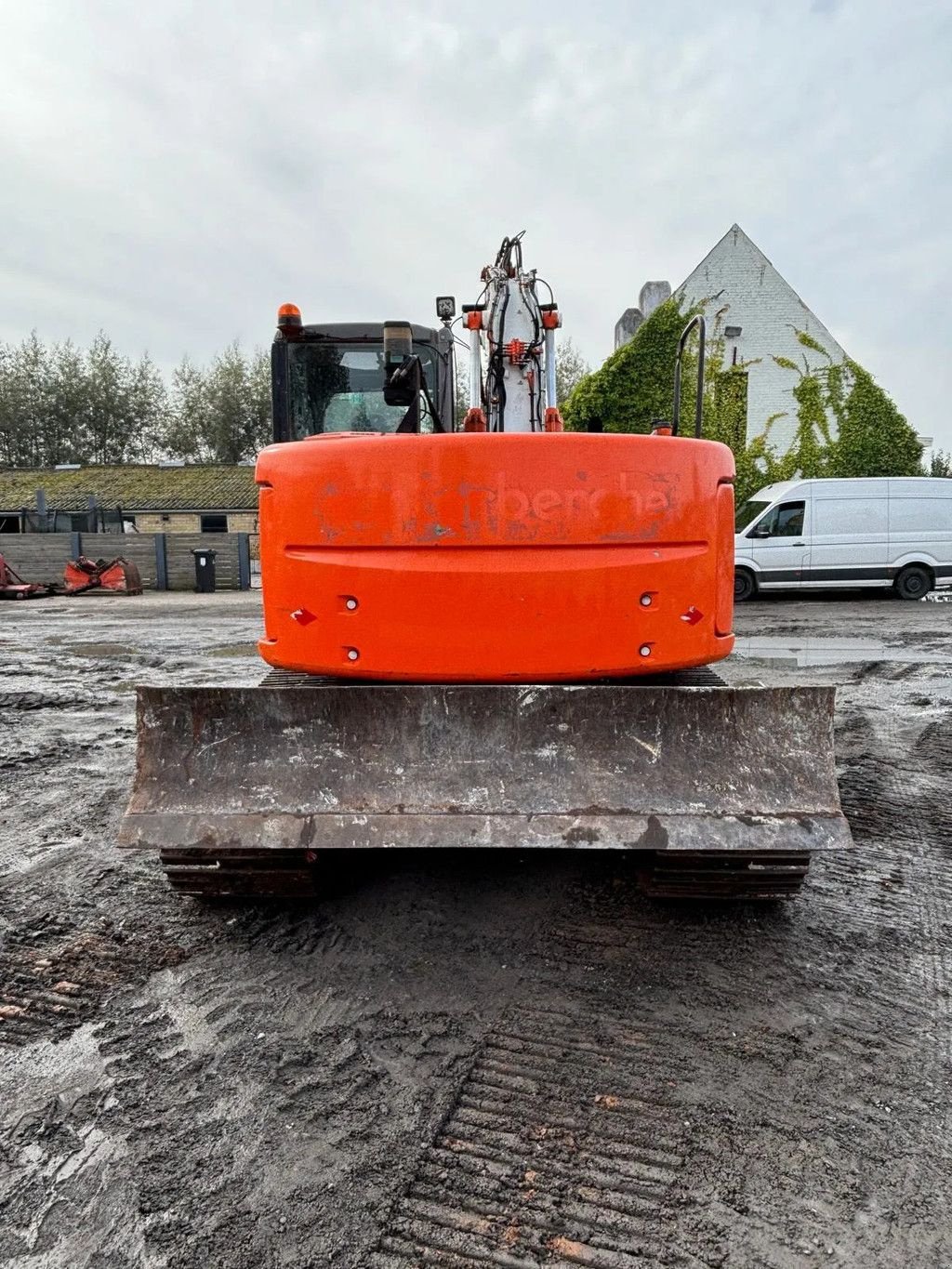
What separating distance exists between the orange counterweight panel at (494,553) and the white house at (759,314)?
19.8 meters

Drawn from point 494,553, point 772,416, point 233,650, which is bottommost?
point 233,650

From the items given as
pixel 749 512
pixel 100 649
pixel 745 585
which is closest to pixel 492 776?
pixel 100 649

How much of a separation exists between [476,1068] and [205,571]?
2038 cm

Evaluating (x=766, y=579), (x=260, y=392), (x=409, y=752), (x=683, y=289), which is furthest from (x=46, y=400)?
(x=409, y=752)

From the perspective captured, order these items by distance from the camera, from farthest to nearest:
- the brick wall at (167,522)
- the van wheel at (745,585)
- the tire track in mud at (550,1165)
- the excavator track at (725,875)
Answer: the brick wall at (167,522) → the van wheel at (745,585) → the excavator track at (725,875) → the tire track in mud at (550,1165)

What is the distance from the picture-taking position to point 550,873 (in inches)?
137

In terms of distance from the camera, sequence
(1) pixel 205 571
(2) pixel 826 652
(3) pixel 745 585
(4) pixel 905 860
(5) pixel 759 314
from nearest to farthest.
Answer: (4) pixel 905 860
(2) pixel 826 652
(3) pixel 745 585
(5) pixel 759 314
(1) pixel 205 571

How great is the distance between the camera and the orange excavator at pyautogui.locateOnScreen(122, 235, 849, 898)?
267 cm

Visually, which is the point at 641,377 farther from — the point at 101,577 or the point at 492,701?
the point at 492,701

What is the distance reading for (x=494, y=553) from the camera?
2.87 m

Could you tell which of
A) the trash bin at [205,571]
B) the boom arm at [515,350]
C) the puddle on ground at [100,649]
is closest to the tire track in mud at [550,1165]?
the boom arm at [515,350]

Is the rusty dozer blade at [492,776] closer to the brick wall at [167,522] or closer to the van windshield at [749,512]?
the van windshield at [749,512]

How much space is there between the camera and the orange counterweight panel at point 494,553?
284 cm

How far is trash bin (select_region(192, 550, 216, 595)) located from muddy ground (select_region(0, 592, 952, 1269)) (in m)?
18.0
